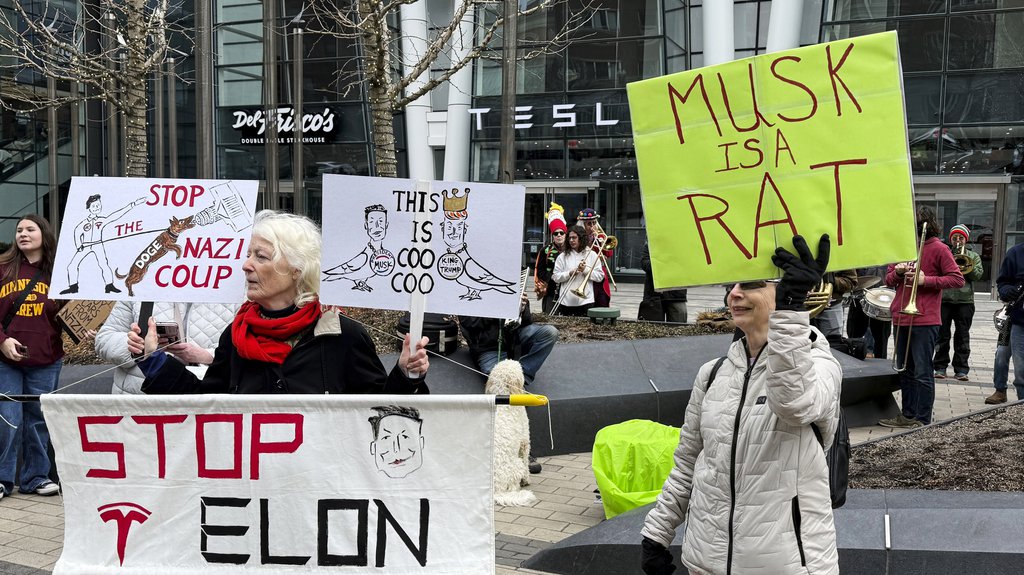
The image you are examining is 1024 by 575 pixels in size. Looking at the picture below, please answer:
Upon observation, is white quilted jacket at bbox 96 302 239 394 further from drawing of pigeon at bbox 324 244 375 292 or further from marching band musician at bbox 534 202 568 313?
marching band musician at bbox 534 202 568 313

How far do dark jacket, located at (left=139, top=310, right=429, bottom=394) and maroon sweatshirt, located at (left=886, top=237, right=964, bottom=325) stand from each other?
6830 millimetres

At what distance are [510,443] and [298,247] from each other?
3541 mm

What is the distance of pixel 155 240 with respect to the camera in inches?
181

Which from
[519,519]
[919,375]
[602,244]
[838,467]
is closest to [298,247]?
[838,467]

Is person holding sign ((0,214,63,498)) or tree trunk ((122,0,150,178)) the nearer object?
person holding sign ((0,214,63,498))

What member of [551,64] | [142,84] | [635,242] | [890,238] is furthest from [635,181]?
[890,238]

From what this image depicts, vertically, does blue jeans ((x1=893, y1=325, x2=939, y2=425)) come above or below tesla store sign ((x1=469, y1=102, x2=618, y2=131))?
below

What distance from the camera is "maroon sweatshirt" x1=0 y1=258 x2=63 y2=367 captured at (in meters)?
6.63

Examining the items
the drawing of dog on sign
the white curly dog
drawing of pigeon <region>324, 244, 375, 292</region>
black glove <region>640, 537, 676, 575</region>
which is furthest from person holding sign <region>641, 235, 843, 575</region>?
the white curly dog

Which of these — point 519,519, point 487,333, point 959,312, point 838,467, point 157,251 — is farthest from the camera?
point 959,312

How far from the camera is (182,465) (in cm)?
327

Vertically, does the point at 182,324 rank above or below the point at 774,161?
below

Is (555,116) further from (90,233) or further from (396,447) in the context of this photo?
(396,447)

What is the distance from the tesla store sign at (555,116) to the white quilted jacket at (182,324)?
21477mm
